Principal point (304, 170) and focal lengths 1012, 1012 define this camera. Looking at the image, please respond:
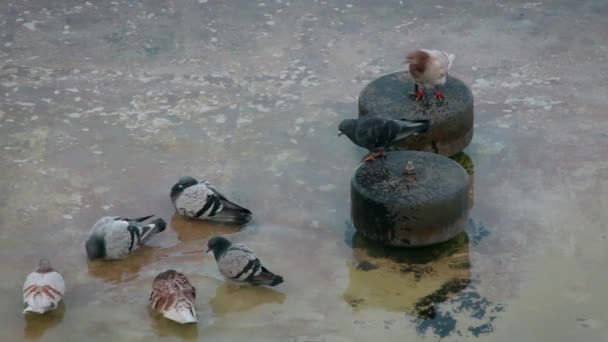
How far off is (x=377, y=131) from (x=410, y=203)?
72cm

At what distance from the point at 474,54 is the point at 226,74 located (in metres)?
2.12

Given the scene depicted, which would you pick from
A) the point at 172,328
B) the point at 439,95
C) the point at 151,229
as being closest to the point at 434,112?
the point at 439,95

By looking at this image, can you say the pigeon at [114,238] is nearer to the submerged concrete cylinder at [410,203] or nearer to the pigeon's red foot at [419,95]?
the submerged concrete cylinder at [410,203]

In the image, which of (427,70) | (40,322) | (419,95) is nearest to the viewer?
(40,322)

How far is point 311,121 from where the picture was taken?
25.2 ft

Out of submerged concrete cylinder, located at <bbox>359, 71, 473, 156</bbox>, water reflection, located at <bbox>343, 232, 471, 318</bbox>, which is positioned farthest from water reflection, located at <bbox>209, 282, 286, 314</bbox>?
submerged concrete cylinder, located at <bbox>359, 71, 473, 156</bbox>

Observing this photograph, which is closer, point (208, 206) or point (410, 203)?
point (410, 203)

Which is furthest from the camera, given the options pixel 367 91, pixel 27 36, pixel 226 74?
pixel 27 36

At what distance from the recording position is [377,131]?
21.2ft

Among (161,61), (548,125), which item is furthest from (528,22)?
(161,61)

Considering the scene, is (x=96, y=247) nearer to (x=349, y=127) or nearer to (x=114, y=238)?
(x=114, y=238)

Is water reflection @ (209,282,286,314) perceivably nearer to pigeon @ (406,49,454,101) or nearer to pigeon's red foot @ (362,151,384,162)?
pigeon's red foot @ (362,151,384,162)

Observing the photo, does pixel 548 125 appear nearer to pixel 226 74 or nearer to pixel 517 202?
pixel 517 202

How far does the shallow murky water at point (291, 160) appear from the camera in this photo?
5.70m
